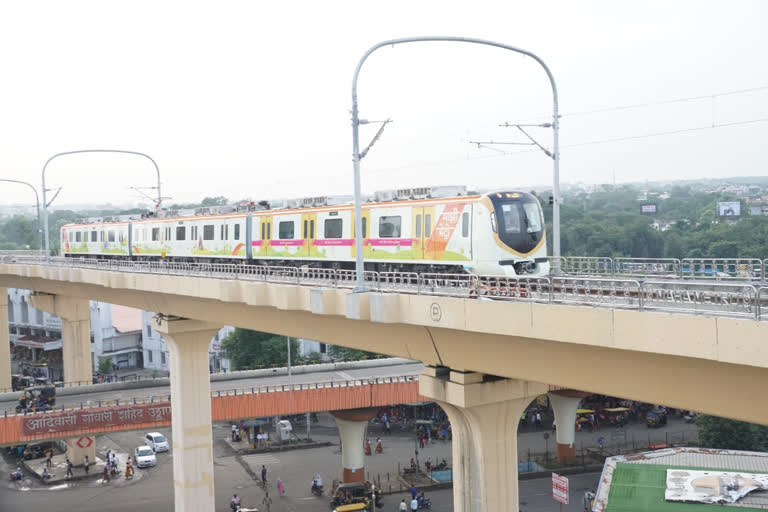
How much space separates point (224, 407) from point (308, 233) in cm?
1558

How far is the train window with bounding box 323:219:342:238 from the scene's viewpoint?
99.7ft

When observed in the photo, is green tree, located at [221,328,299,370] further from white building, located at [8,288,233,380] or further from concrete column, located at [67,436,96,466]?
concrete column, located at [67,436,96,466]

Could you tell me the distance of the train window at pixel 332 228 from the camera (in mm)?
30375

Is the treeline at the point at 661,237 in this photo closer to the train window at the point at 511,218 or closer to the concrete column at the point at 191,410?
the concrete column at the point at 191,410

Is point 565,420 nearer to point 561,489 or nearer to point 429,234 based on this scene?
point 561,489

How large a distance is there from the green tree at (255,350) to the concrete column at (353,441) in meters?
18.0

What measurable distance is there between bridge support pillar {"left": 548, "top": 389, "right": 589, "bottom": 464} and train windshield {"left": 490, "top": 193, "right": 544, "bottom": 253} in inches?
1037

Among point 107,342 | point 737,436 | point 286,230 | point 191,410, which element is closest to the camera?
point 286,230

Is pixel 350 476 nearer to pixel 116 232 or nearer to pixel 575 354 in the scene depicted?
pixel 116 232

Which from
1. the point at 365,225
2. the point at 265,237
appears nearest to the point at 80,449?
the point at 265,237

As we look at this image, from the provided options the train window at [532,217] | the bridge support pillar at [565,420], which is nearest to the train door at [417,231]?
the train window at [532,217]

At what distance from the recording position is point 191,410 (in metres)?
37.0

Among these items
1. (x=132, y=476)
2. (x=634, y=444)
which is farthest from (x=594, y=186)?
(x=132, y=476)

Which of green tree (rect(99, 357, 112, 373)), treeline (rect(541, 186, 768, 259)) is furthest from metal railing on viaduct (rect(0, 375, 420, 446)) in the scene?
treeline (rect(541, 186, 768, 259))
